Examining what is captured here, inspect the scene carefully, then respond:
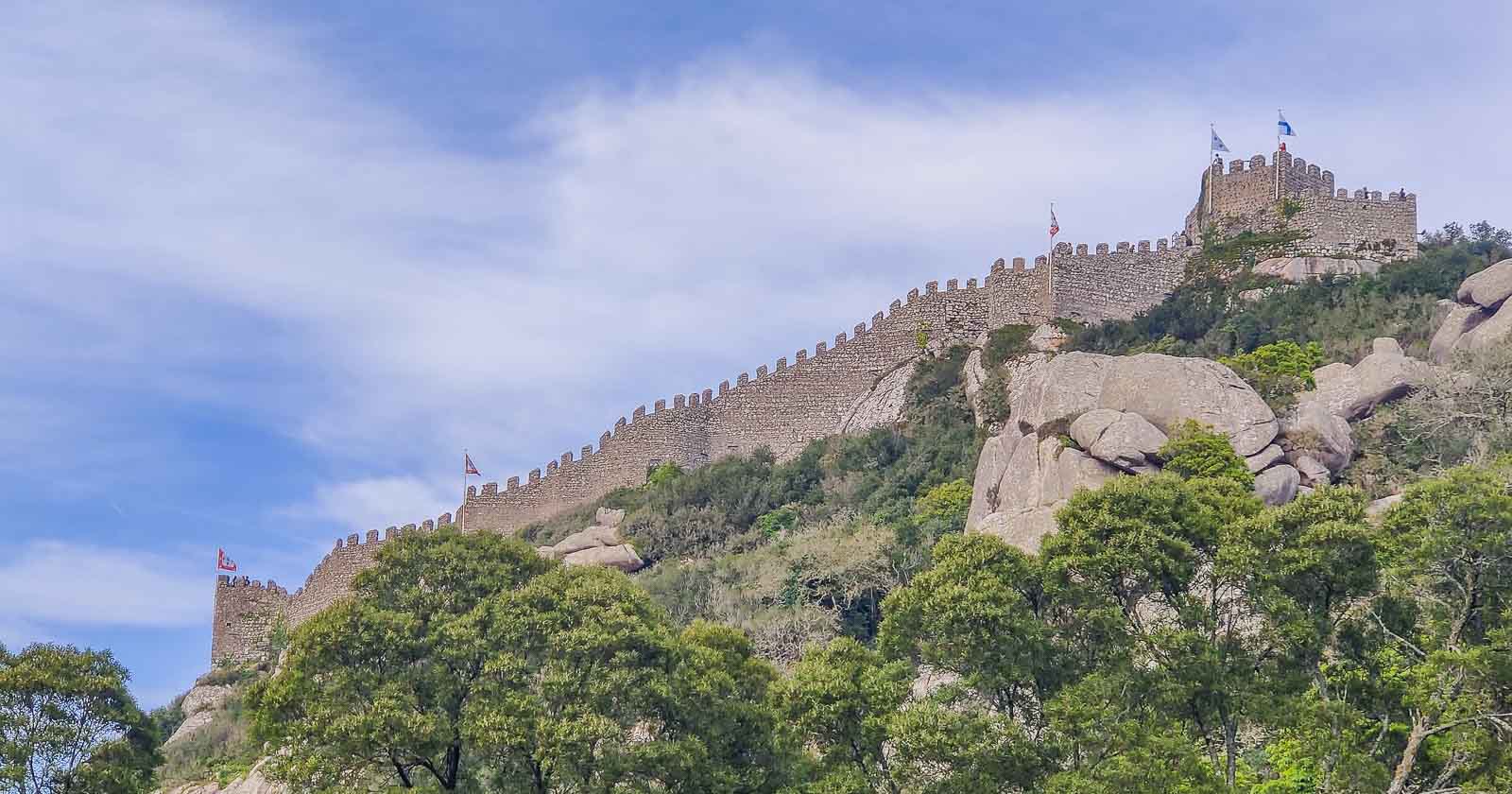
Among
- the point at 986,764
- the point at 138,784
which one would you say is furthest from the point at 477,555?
the point at 986,764

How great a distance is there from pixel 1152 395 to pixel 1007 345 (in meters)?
13.5

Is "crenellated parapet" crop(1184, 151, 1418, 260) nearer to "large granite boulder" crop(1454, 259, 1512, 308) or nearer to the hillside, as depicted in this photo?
the hillside

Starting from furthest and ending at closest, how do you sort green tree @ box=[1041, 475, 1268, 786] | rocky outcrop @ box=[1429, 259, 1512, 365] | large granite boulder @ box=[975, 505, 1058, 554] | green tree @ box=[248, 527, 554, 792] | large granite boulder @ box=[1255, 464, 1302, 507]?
rocky outcrop @ box=[1429, 259, 1512, 365] < large granite boulder @ box=[1255, 464, 1302, 507] < large granite boulder @ box=[975, 505, 1058, 554] < green tree @ box=[248, 527, 554, 792] < green tree @ box=[1041, 475, 1268, 786]

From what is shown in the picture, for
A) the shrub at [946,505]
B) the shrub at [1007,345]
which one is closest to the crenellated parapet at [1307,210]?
the shrub at [1007,345]

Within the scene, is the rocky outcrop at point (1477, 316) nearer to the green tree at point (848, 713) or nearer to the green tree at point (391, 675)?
the green tree at point (848, 713)

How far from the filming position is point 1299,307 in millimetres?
48219

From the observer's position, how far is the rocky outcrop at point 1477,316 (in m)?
40.9

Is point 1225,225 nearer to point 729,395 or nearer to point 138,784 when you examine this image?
point 729,395

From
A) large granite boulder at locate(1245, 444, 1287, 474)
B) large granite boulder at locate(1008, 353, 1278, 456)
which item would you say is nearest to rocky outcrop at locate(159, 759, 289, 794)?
large granite boulder at locate(1008, 353, 1278, 456)

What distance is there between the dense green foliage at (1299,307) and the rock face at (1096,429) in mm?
6800

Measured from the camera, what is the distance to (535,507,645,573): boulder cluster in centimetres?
4897

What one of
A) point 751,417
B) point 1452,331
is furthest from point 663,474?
point 1452,331

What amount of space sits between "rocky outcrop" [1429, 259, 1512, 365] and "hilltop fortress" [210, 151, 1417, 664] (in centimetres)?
919

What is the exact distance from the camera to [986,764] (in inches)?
909
